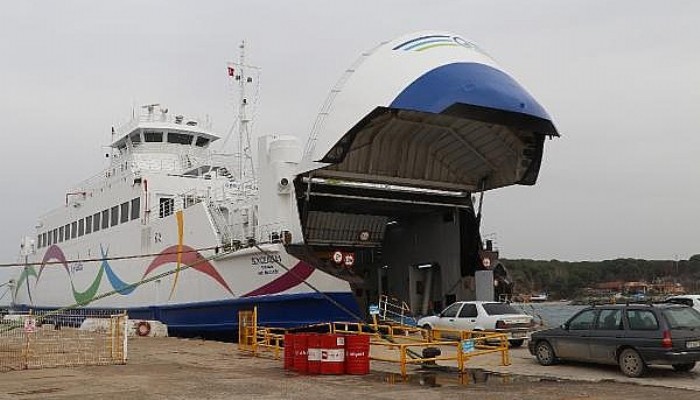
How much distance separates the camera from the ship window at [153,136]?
27047 millimetres

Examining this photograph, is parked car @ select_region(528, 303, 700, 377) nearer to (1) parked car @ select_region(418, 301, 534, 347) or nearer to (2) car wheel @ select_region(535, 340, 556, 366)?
(2) car wheel @ select_region(535, 340, 556, 366)

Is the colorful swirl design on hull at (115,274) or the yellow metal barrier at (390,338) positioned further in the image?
the colorful swirl design on hull at (115,274)

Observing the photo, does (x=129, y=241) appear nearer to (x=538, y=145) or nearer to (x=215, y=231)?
(x=215, y=231)

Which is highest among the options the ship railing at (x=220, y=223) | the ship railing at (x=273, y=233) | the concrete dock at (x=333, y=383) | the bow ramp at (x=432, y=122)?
the bow ramp at (x=432, y=122)

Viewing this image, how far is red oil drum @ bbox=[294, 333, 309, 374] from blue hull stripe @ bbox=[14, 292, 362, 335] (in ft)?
15.5

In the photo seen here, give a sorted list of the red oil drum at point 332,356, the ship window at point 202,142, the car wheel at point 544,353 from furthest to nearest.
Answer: the ship window at point 202,142 < the car wheel at point 544,353 < the red oil drum at point 332,356

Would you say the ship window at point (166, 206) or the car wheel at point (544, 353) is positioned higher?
the ship window at point (166, 206)

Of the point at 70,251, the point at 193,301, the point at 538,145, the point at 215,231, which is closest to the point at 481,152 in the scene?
the point at 538,145

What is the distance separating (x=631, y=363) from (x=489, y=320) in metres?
5.34

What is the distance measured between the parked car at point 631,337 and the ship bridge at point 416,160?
4616mm

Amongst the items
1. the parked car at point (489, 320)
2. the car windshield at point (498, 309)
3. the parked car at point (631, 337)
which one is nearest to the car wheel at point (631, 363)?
the parked car at point (631, 337)

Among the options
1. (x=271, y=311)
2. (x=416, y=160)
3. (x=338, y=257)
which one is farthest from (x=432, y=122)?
(x=271, y=311)

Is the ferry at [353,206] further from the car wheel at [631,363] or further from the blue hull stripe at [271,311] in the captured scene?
the car wheel at [631,363]

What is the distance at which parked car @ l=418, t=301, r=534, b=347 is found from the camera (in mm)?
15469
